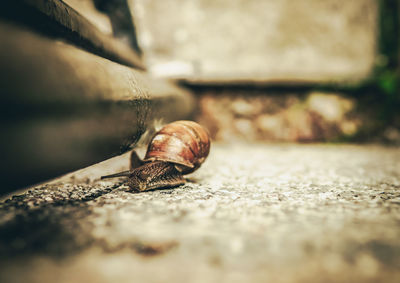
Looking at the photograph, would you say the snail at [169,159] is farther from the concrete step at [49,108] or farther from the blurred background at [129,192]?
the concrete step at [49,108]

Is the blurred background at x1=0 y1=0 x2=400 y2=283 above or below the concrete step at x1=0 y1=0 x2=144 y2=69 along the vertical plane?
below

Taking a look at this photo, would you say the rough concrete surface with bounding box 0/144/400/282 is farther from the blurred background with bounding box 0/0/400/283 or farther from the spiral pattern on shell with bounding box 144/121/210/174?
the spiral pattern on shell with bounding box 144/121/210/174

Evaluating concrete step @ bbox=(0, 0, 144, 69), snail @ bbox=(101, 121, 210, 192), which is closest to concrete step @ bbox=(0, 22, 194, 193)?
concrete step @ bbox=(0, 0, 144, 69)

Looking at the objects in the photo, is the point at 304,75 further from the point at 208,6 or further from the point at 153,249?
the point at 153,249

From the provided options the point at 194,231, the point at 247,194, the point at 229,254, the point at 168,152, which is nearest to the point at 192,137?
the point at 168,152

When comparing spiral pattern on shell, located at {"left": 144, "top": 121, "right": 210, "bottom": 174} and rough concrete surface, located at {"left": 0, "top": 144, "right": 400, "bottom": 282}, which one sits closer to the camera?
rough concrete surface, located at {"left": 0, "top": 144, "right": 400, "bottom": 282}

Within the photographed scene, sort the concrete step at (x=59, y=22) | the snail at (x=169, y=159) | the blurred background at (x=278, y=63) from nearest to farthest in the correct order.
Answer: the concrete step at (x=59, y=22), the snail at (x=169, y=159), the blurred background at (x=278, y=63)

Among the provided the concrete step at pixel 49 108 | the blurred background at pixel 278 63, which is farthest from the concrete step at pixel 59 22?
the blurred background at pixel 278 63

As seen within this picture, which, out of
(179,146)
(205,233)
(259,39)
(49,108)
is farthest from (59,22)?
(259,39)
